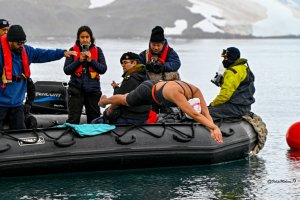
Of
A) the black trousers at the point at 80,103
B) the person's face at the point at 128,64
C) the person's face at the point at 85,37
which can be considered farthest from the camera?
the black trousers at the point at 80,103

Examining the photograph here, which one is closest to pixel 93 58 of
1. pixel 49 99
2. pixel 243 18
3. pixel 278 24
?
pixel 49 99

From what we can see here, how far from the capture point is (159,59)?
12.0 meters

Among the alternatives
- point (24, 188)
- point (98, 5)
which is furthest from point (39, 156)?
point (98, 5)

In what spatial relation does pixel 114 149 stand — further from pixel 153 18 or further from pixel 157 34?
pixel 153 18

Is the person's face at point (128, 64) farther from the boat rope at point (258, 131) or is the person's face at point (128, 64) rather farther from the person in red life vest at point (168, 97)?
the boat rope at point (258, 131)

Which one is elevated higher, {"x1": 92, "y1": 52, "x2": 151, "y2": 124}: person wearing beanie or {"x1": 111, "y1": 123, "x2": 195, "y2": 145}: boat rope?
{"x1": 92, "y1": 52, "x2": 151, "y2": 124}: person wearing beanie

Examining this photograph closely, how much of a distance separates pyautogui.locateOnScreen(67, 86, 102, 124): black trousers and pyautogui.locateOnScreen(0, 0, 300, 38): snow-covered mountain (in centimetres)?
12025

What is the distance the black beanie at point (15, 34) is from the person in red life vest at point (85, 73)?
1.29 metres

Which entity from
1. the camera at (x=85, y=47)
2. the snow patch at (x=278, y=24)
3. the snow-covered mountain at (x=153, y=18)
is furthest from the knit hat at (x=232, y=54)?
the snow patch at (x=278, y=24)

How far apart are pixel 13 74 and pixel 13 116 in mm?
535

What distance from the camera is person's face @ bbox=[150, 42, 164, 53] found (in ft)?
38.8

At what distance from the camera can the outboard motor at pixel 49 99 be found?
12.7 metres

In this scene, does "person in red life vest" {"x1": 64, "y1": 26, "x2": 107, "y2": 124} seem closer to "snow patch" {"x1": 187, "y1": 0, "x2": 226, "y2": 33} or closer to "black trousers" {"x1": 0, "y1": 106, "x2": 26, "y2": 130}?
"black trousers" {"x1": 0, "y1": 106, "x2": 26, "y2": 130}

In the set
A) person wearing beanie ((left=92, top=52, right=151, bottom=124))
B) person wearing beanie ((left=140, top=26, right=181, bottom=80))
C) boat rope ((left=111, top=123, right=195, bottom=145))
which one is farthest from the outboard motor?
boat rope ((left=111, top=123, right=195, bottom=145))
